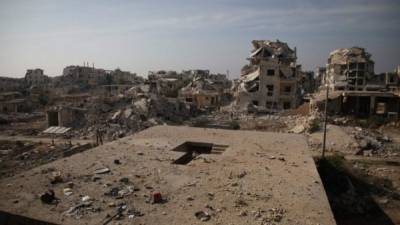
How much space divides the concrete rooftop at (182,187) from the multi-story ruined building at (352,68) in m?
38.8

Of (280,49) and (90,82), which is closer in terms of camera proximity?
(280,49)

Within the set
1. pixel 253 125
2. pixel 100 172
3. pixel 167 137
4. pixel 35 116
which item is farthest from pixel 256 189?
pixel 35 116

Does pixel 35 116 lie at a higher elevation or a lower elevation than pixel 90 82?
lower

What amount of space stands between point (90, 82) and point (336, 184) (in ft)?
226

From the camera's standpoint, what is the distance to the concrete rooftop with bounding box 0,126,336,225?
219 inches

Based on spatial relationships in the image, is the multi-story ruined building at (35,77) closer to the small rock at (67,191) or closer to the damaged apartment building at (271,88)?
the damaged apartment building at (271,88)

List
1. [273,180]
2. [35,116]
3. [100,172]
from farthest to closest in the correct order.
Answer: [35,116]
[100,172]
[273,180]

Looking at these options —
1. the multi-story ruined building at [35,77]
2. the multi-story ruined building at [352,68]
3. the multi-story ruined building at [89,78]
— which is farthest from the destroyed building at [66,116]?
the multi-story ruined building at [35,77]

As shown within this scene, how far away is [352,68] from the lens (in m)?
45.3

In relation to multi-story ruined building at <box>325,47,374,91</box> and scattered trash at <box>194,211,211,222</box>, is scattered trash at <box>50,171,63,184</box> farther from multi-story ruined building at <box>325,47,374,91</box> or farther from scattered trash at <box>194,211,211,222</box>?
multi-story ruined building at <box>325,47,374,91</box>

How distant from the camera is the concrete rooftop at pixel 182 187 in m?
5.55

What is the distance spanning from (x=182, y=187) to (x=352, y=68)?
151 ft

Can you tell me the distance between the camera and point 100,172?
793 cm

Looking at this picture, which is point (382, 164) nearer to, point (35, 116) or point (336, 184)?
point (336, 184)
